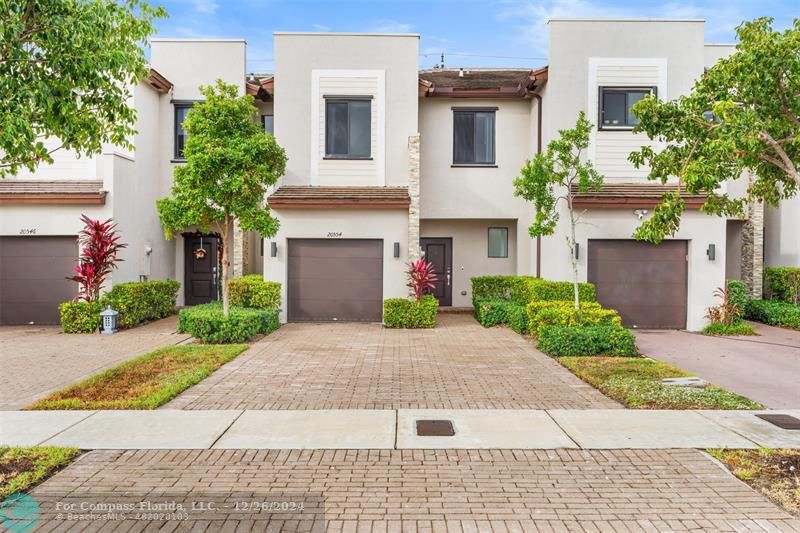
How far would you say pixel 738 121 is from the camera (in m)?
6.18

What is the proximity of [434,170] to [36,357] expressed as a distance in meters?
11.8

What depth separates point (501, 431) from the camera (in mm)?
6410

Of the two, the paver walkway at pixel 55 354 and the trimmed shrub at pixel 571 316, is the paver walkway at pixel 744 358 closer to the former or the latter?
the trimmed shrub at pixel 571 316

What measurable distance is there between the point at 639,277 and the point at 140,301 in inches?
525

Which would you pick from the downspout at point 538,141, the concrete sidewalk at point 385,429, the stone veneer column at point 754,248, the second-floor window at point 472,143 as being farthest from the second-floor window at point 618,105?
the concrete sidewalk at point 385,429

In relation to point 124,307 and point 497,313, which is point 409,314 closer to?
point 497,313

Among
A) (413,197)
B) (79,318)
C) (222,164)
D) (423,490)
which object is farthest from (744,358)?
(79,318)

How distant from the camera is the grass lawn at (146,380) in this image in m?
7.40

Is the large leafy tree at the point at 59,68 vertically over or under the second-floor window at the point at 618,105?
under

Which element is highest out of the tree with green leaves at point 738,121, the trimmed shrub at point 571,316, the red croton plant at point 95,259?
the tree with green leaves at point 738,121

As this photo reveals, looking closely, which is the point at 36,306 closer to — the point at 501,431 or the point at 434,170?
the point at 434,170

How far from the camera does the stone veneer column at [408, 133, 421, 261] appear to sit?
15719 millimetres

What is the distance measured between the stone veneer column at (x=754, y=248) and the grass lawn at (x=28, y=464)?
17.9 m

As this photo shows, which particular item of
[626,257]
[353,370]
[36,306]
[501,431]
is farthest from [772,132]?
[36,306]
